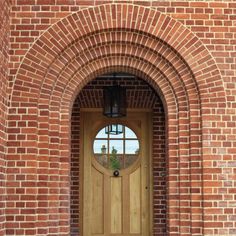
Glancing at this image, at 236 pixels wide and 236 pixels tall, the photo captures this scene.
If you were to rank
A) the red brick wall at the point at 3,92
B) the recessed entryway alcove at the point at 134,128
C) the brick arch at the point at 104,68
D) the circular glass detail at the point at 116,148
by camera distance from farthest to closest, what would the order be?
the circular glass detail at the point at 116,148
the recessed entryway alcove at the point at 134,128
the brick arch at the point at 104,68
the red brick wall at the point at 3,92

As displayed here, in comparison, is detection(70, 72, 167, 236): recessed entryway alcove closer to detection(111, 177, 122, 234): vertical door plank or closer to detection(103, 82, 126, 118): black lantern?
detection(111, 177, 122, 234): vertical door plank

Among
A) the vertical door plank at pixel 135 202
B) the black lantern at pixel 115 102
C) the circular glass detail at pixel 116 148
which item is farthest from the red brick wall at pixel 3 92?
the vertical door plank at pixel 135 202

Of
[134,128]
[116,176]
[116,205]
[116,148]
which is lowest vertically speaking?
[116,205]

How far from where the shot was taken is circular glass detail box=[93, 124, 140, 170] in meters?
8.20

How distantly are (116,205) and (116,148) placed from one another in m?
0.99

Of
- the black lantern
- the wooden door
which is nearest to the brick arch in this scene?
the black lantern

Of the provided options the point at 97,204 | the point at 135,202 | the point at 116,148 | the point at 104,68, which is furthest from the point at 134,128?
the point at 104,68

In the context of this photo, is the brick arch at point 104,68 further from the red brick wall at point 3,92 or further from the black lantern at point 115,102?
the black lantern at point 115,102

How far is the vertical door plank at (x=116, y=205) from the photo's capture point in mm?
8031

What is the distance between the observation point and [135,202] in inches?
320

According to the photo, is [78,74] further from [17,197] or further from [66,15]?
[17,197]

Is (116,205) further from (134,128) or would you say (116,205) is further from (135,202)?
(134,128)

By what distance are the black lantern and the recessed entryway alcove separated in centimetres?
48

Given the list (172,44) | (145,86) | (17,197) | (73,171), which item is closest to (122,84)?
(145,86)
